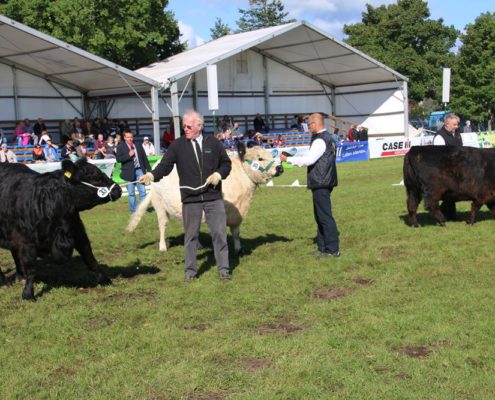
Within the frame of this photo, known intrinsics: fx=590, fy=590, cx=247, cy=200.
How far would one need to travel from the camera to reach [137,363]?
16.5ft

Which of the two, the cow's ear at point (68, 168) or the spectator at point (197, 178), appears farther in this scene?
the spectator at point (197, 178)

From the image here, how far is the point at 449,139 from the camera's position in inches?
452

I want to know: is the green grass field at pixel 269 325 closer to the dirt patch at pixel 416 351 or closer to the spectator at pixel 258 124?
the dirt patch at pixel 416 351

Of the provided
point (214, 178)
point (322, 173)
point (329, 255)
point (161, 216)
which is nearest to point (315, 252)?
point (329, 255)

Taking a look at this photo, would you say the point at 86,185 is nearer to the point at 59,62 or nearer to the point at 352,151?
the point at 59,62

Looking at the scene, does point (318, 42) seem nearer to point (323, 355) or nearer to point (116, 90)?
point (116, 90)

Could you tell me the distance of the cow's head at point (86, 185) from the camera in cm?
717

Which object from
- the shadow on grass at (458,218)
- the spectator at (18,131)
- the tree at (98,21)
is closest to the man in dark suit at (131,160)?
the shadow on grass at (458,218)

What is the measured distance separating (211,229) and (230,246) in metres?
2.17

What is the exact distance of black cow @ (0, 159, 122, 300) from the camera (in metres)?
7.10

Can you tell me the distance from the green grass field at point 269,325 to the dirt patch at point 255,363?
0.02m

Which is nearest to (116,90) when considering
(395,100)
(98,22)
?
(98,22)

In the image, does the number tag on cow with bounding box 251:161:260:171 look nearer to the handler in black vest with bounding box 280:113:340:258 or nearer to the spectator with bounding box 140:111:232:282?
the handler in black vest with bounding box 280:113:340:258

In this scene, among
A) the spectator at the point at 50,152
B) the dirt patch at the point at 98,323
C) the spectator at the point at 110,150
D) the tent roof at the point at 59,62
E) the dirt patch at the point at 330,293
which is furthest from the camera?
the tent roof at the point at 59,62
